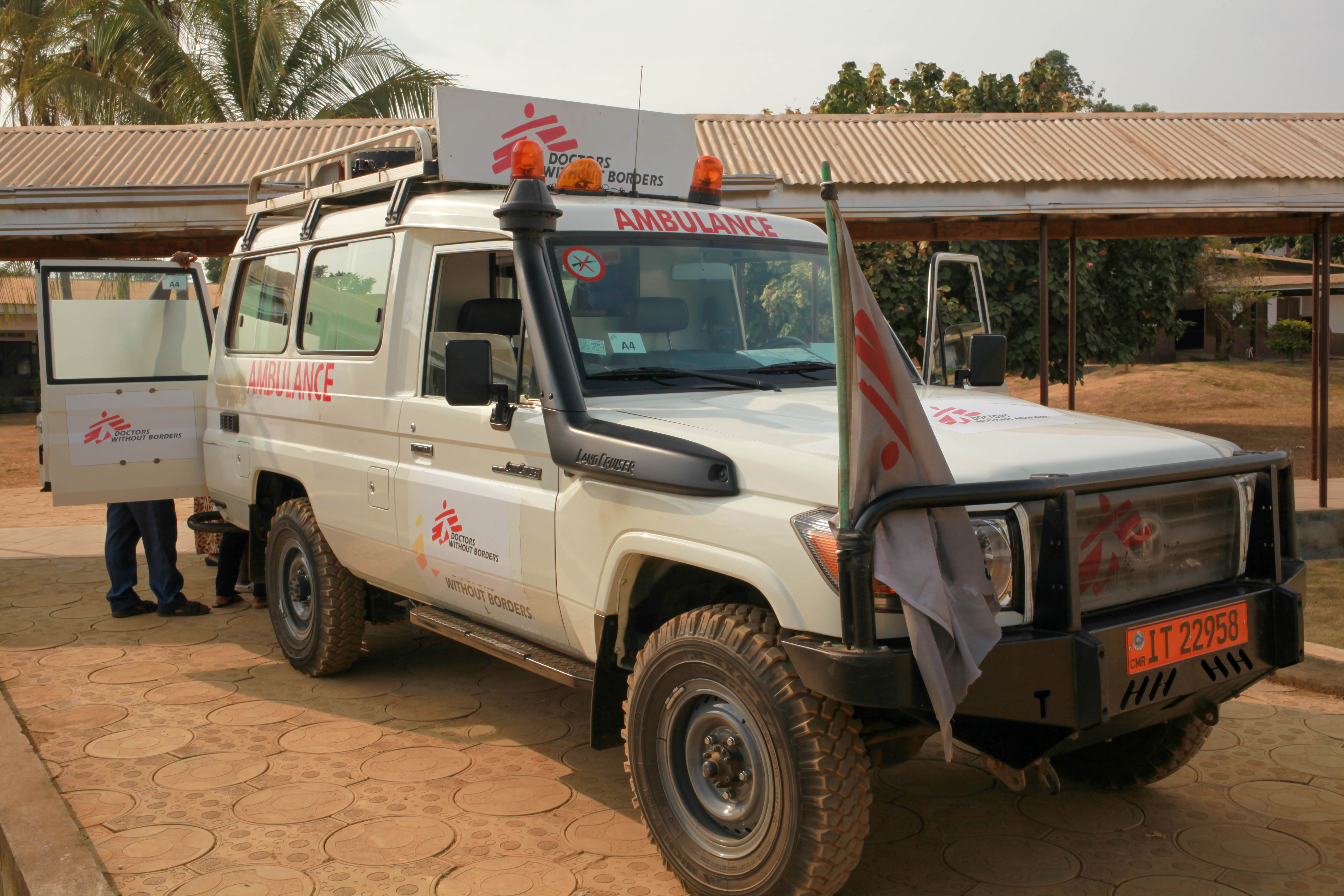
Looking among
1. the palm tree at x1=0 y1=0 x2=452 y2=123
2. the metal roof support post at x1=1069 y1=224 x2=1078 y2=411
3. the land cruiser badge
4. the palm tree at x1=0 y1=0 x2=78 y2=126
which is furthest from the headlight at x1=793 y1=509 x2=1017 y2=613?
the palm tree at x1=0 y1=0 x2=78 y2=126

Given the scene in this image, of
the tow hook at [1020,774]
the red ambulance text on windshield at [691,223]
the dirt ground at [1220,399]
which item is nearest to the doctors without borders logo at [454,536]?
the red ambulance text on windshield at [691,223]

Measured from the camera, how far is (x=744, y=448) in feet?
10.6

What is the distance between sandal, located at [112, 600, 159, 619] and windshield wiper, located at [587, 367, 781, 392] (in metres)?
4.58

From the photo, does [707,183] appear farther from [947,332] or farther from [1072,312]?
[1072,312]

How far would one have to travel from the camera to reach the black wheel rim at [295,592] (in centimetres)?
568

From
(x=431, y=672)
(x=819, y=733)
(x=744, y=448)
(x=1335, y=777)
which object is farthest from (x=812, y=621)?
(x=431, y=672)

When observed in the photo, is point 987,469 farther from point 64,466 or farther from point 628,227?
point 64,466

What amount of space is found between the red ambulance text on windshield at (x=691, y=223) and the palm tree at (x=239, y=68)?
15596mm

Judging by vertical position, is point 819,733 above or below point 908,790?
above

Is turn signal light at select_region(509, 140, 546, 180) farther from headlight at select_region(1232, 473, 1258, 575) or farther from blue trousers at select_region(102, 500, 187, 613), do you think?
blue trousers at select_region(102, 500, 187, 613)

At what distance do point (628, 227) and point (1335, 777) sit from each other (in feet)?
11.1

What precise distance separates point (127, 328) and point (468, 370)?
155 inches

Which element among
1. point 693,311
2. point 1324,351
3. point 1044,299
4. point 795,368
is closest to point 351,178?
point 693,311

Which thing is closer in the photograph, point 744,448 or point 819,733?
point 819,733
